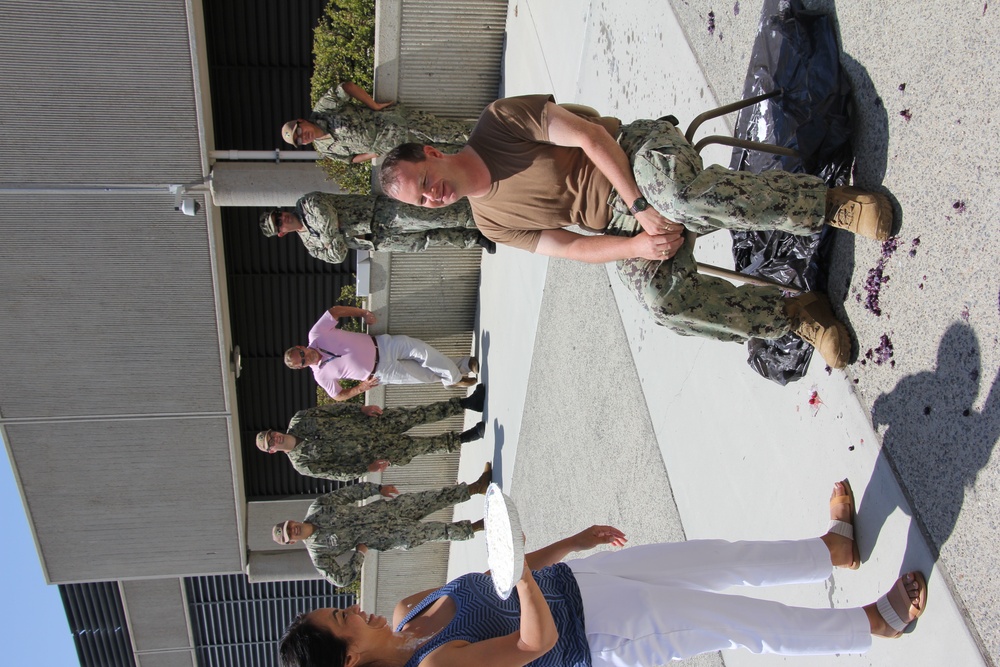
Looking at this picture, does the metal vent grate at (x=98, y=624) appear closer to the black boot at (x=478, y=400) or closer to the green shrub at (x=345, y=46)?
the black boot at (x=478, y=400)

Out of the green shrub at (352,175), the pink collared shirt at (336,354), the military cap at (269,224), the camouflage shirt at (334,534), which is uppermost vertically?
the military cap at (269,224)

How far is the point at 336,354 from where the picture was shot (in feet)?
23.8

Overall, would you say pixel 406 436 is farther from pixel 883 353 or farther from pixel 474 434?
pixel 883 353

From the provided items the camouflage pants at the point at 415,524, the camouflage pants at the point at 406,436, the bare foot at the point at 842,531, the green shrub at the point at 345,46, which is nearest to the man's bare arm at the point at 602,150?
the bare foot at the point at 842,531

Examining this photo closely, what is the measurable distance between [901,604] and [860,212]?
4.71 ft

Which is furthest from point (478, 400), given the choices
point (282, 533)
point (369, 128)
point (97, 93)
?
point (97, 93)

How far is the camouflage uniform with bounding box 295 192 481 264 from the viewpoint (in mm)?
5918

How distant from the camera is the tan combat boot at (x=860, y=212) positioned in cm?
304

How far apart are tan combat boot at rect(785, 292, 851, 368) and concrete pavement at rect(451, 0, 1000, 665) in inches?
3.0

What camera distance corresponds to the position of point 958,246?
2760mm

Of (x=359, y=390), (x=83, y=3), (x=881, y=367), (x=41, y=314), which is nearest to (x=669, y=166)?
(x=881, y=367)

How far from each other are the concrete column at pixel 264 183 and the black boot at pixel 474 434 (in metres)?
2.88

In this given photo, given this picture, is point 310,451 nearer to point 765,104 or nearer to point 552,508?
point 552,508

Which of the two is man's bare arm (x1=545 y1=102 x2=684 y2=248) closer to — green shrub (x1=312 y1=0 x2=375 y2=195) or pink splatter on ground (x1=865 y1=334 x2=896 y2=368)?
pink splatter on ground (x1=865 y1=334 x2=896 y2=368)
